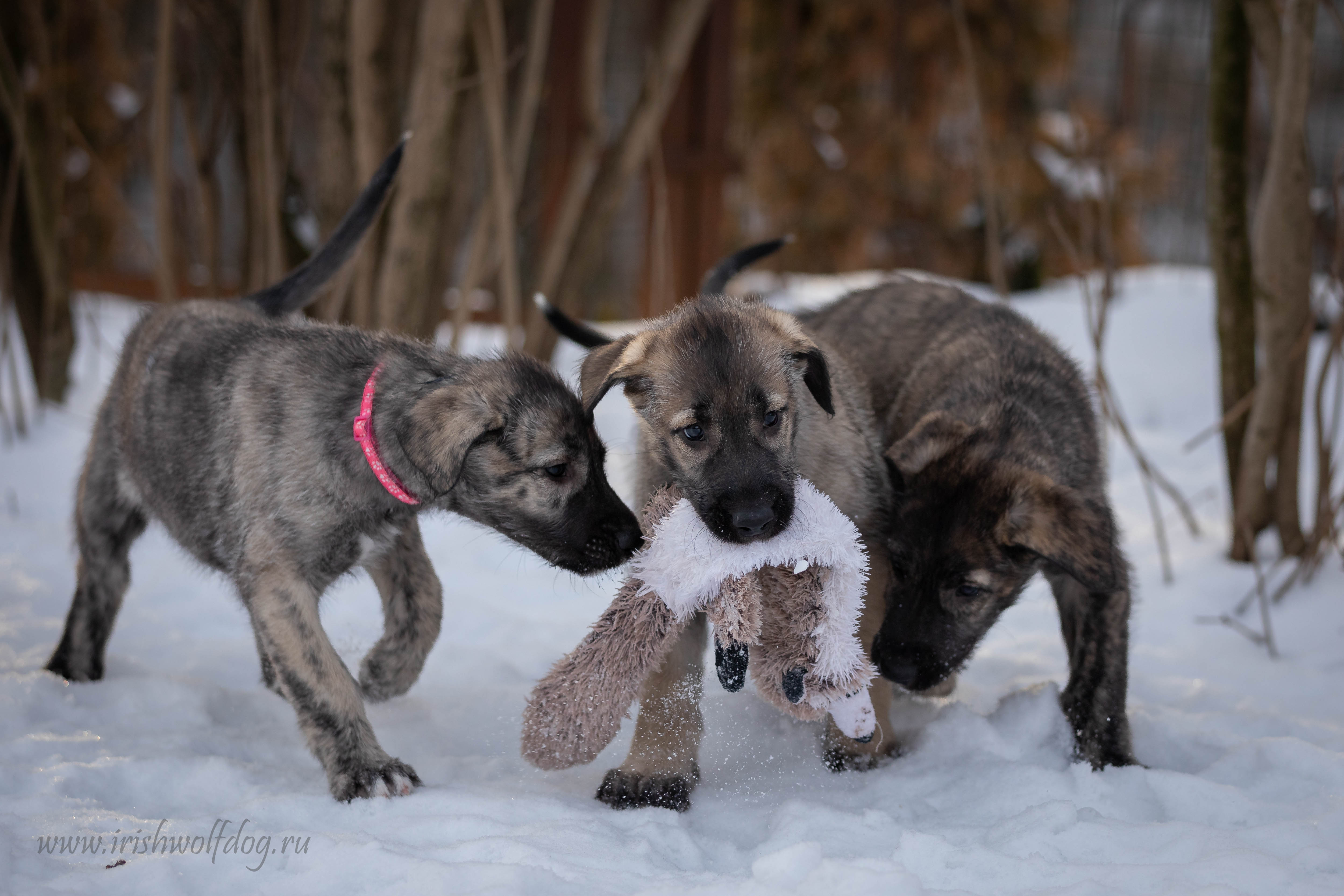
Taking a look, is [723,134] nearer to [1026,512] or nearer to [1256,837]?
[1026,512]

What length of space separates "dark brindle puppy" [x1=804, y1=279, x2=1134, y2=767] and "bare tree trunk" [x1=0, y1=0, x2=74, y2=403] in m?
4.90

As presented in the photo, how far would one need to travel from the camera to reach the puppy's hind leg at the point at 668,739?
2.93 m

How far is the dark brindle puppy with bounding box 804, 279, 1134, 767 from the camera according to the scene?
9.73 feet

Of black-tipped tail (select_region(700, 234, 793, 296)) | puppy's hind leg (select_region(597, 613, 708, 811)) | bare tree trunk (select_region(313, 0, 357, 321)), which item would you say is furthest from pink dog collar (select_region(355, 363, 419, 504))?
bare tree trunk (select_region(313, 0, 357, 321))

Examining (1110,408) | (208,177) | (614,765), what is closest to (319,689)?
(614,765)

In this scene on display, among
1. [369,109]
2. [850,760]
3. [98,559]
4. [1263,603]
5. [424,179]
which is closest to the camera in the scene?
[850,760]

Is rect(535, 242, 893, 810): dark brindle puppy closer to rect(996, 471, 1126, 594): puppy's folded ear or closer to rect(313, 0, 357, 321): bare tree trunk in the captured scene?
rect(996, 471, 1126, 594): puppy's folded ear

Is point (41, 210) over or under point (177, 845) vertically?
under

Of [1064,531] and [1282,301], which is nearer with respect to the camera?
[1064,531]

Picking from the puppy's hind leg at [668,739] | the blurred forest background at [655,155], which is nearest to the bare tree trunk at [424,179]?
the blurred forest background at [655,155]

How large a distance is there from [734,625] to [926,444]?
922 millimetres

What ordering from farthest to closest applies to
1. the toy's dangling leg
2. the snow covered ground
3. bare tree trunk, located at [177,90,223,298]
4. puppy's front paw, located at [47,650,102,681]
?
bare tree trunk, located at [177,90,223,298] → puppy's front paw, located at [47,650,102,681] → the toy's dangling leg → the snow covered ground

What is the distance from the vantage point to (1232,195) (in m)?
4.86

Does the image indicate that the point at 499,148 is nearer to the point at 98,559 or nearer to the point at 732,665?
the point at 98,559
